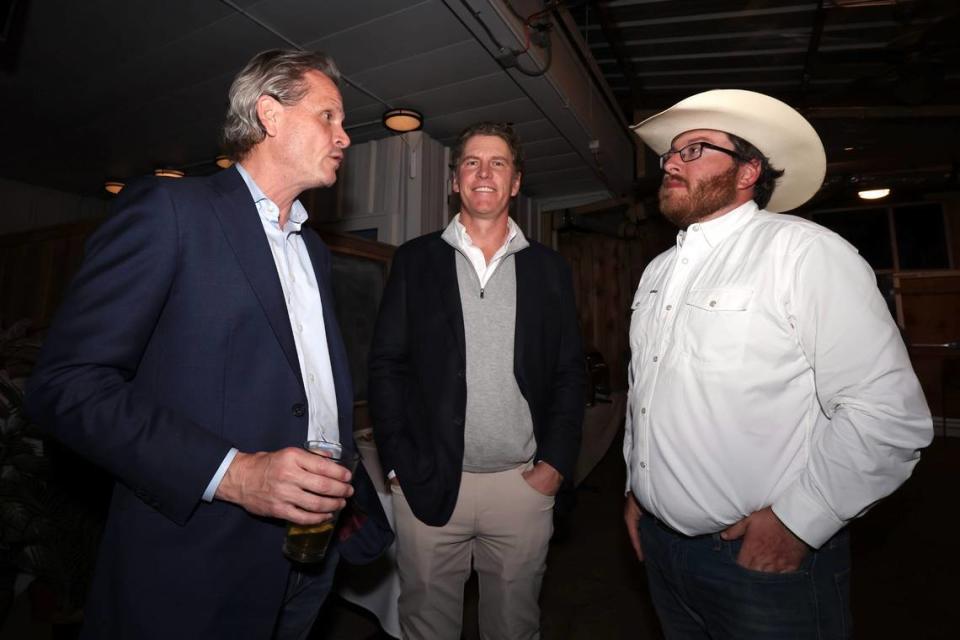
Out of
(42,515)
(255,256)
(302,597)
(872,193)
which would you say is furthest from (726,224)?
(872,193)

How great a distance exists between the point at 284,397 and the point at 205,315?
25cm

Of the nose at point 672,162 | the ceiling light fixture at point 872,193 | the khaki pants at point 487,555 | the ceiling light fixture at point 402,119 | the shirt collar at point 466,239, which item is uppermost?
the ceiling light fixture at point 872,193

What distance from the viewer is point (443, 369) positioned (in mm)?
1646

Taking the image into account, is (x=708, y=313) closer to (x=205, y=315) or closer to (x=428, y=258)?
(x=428, y=258)

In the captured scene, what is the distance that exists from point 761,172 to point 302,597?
188 cm

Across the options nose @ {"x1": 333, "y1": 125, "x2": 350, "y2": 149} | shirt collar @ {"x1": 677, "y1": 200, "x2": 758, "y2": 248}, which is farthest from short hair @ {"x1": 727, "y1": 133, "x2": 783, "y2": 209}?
nose @ {"x1": 333, "y1": 125, "x2": 350, "y2": 149}

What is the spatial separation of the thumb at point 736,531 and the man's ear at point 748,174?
968mm

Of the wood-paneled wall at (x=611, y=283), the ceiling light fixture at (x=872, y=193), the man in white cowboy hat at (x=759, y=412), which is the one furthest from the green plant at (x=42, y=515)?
the ceiling light fixture at (x=872, y=193)

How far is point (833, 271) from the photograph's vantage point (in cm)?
112

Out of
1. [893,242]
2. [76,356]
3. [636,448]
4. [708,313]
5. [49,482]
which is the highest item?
[893,242]

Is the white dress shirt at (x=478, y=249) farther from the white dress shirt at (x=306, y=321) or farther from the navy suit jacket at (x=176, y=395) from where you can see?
the navy suit jacket at (x=176, y=395)

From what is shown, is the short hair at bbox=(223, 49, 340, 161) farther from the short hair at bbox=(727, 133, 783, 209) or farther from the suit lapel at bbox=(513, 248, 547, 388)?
the short hair at bbox=(727, 133, 783, 209)

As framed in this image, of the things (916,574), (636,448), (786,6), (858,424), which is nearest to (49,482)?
(636,448)

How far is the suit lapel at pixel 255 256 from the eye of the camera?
109 cm
